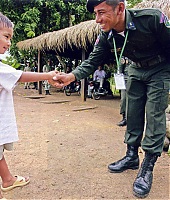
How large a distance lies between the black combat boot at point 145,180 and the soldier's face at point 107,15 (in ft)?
3.47

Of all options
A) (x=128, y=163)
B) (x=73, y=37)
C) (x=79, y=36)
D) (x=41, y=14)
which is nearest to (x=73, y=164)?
(x=128, y=163)

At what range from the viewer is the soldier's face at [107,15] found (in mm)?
1855

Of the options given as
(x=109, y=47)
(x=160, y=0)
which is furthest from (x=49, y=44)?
(x=109, y=47)

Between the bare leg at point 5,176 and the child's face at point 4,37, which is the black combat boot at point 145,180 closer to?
the bare leg at point 5,176

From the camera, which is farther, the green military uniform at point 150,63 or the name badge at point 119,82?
the name badge at point 119,82

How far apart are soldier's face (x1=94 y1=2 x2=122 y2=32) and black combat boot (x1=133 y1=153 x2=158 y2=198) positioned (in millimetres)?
1058

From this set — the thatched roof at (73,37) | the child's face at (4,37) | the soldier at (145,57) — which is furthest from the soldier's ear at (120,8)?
the thatched roof at (73,37)

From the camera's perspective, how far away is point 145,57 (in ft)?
6.50

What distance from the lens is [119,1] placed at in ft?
6.09

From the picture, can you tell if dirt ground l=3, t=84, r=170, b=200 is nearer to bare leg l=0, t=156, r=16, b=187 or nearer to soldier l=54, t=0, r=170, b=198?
bare leg l=0, t=156, r=16, b=187

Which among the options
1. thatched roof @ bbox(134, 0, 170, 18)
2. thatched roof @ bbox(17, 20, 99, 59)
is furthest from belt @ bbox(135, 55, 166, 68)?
thatched roof @ bbox(17, 20, 99, 59)

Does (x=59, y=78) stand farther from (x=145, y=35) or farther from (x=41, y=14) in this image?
(x=41, y=14)

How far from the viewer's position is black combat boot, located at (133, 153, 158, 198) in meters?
1.86

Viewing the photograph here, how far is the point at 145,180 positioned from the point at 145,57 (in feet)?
3.13
